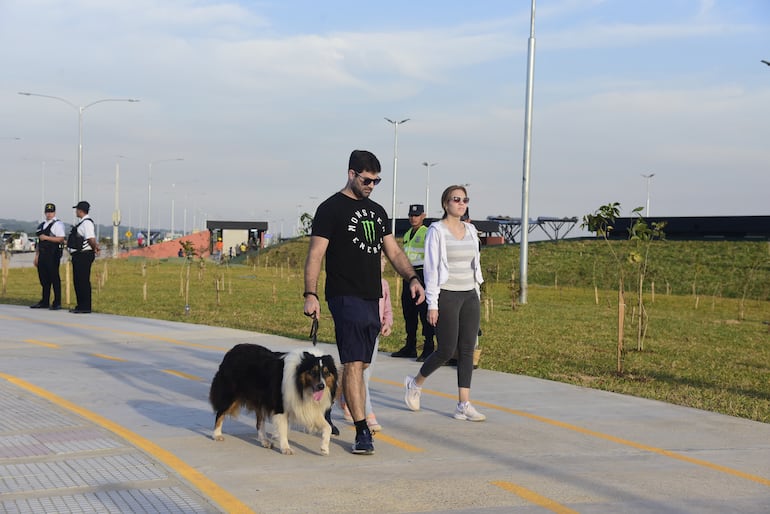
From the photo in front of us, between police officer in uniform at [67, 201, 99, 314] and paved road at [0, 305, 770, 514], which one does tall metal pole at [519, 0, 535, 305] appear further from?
paved road at [0, 305, 770, 514]

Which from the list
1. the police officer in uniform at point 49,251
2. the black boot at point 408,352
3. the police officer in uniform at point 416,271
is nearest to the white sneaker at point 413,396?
the police officer in uniform at point 416,271

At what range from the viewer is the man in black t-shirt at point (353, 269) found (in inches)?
276

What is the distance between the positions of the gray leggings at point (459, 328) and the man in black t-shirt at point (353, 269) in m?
1.34

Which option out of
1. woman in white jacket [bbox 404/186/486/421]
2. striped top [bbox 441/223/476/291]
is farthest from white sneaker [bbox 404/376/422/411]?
striped top [bbox 441/223/476/291]

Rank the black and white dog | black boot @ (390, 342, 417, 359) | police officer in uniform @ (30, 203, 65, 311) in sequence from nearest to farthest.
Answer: the black and white dog
black boot @ (390, 342, 417, 359)
police officer in uniform @ (30, 203, 65, 311)

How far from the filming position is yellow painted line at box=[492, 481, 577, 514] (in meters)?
5.57

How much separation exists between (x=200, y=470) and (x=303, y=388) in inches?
34.7

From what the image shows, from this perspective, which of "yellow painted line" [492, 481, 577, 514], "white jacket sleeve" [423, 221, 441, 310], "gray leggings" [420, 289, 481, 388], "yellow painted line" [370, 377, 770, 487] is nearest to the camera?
"yellow painted line" [492, 481, 577, 514]

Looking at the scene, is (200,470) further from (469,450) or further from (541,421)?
(541,421)

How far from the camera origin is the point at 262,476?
6.31 metres

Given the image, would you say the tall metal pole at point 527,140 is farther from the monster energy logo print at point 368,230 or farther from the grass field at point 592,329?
the monster energy logo print at point 368,230

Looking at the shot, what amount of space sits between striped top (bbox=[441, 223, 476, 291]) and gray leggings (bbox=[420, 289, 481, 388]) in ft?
0.20

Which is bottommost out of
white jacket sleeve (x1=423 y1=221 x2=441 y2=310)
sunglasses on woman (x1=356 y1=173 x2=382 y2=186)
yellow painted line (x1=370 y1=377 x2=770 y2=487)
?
yellow painted line (x1=370 y1=377 x2=770 y2=487)

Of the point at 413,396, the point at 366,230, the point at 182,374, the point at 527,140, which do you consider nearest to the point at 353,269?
the point at 366,230
